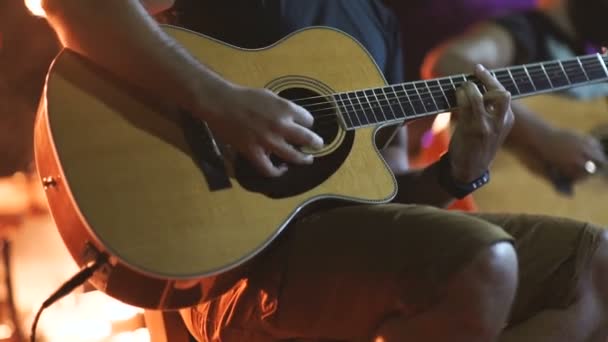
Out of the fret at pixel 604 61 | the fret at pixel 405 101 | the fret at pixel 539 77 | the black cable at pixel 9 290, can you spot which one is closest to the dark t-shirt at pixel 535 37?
the fret at pixel 604 61

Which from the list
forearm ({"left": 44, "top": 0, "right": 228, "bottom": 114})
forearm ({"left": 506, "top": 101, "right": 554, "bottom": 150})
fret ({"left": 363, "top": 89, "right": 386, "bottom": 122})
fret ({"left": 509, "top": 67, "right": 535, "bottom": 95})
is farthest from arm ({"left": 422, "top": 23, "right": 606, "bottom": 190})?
forearm ({"left": 44, "top": 0, "right": 228, "bottom": 114})

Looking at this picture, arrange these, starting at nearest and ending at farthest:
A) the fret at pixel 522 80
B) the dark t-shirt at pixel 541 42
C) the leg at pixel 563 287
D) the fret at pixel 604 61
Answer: the leg at pixel 563 287 → the fret at pixel 522 80 → the fret at pixel 604 61 → the dark t-shirt at pixel 541 42

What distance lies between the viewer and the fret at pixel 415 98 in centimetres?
111

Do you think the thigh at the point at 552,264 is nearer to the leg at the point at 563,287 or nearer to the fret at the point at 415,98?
the leg at the point at 563,287

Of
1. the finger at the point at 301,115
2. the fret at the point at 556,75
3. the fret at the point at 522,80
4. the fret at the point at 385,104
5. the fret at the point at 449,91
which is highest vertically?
the finger at the point at 301,115

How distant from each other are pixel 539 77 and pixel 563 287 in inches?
15.8

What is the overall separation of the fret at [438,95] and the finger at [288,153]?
28 centimetres

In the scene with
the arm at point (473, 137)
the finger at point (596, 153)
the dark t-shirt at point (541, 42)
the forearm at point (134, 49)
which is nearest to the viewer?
the forearm at point (134, 49)

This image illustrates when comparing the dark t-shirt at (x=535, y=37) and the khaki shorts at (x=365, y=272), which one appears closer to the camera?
the khaki shorts at (x=365, y=272)

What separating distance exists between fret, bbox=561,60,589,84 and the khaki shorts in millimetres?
340

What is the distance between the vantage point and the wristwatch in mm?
1157

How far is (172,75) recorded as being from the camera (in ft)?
2.96

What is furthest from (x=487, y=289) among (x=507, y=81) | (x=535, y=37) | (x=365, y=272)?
(x=535, y=37)

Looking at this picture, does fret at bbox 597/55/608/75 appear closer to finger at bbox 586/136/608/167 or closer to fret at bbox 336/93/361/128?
finger at bbox 586/136/608/167
